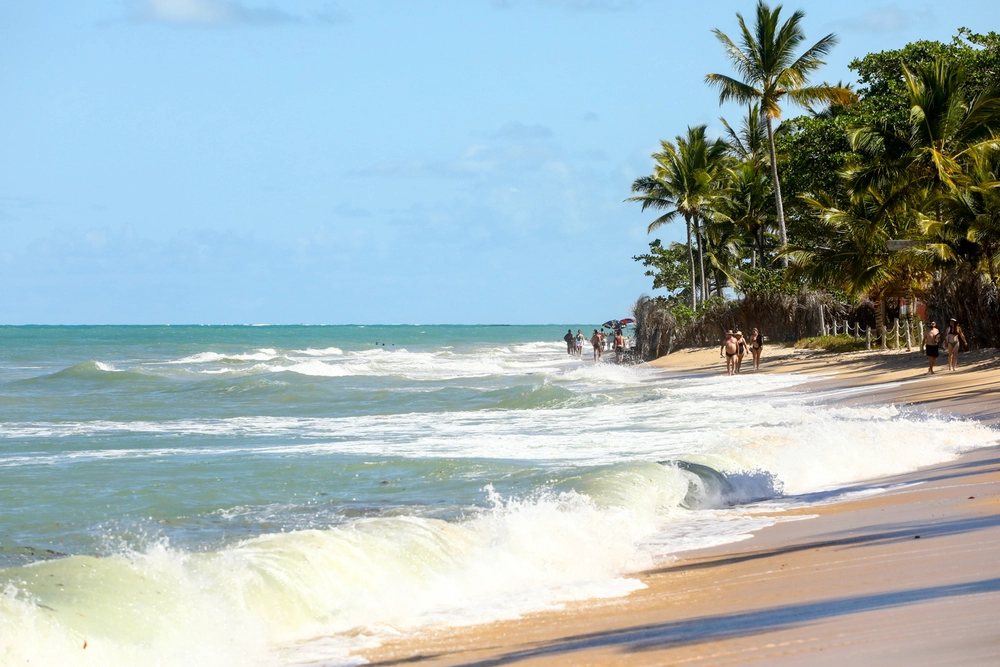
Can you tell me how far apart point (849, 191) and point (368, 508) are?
24.7 m

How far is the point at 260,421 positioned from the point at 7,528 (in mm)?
12318

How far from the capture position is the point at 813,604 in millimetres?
5328

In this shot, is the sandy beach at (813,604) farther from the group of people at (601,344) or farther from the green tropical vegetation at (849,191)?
the group of people at (601,344)

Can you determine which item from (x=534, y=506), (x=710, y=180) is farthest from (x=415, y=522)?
(x=710, y=180)

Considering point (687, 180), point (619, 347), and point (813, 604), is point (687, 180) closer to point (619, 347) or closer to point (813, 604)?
point (619, 347)

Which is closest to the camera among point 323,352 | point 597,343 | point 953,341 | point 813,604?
point 813,604

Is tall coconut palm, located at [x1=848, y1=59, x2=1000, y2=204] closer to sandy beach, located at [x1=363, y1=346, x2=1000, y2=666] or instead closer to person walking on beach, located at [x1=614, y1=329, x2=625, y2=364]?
person walking on beach, located at [x1=614, y1=329, x2=625, y2=364]

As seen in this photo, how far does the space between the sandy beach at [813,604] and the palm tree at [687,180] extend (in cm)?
3977

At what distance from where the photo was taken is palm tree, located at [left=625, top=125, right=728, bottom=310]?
158ft

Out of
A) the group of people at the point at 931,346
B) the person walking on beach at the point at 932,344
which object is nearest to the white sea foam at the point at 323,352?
the group of people at the point at 931,346

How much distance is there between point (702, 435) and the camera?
16047 mm

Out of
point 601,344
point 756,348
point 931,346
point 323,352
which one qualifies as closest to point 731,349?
point 756,348

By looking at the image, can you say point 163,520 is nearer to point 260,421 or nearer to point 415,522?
point 415,522

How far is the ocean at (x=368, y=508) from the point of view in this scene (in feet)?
21.5
